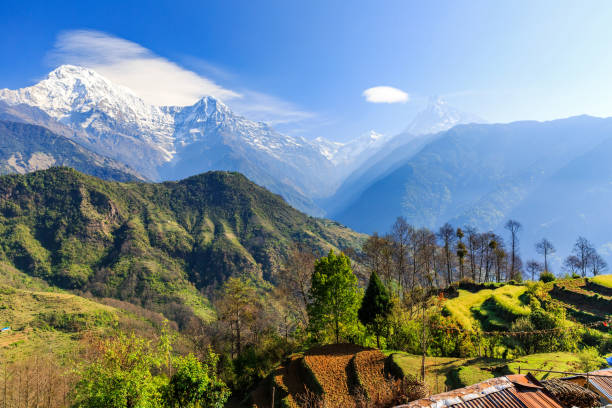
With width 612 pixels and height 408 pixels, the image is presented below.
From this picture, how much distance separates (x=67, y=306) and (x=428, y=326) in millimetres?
141667

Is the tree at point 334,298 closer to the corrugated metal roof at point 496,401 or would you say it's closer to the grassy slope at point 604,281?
the corrugated metal roof at point 496,401

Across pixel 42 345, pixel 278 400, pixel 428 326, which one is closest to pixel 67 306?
pixel 42 345

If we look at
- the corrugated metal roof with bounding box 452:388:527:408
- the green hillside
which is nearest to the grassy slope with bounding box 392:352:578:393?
the corrugated metal roof with bounding box 452:388:527:408

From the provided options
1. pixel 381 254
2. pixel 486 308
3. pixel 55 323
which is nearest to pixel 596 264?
pixel 381 254

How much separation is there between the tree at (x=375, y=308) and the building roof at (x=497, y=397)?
1753 cm

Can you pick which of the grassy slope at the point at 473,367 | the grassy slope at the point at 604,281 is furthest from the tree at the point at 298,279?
the grassy slope at the point at 604,281

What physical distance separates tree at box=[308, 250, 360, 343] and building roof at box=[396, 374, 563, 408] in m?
17.2

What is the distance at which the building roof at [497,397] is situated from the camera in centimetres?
1105

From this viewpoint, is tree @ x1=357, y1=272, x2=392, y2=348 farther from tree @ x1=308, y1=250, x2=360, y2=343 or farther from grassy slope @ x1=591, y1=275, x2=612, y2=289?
grassy slope @ x1=591, y1=275, x2=612, y2=289

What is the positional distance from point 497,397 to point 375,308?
18.4m

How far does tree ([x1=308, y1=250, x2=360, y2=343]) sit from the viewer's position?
28.8 meters

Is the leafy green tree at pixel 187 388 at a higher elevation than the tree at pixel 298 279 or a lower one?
lower

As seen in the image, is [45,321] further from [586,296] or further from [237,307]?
[586,296]

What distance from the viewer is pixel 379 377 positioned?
20.0 metres
